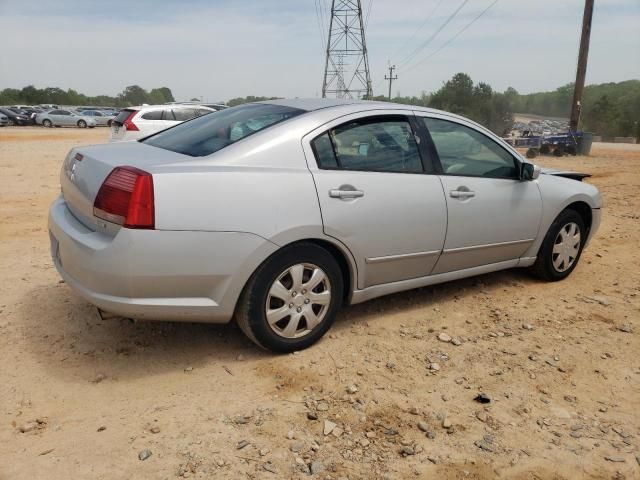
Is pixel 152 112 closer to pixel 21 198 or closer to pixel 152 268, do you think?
pixel 21 198

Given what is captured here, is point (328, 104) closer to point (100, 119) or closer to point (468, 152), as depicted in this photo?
point (468, 152)

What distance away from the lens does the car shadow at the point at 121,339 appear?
3076 millimetres

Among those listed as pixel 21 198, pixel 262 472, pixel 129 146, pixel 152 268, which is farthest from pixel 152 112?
pixel 262 472

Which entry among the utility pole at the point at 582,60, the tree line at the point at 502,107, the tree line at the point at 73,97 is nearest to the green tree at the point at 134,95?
the tree line at the point at 73,97

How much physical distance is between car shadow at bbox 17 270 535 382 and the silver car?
1.13 feet

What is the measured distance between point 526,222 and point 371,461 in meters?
2.59

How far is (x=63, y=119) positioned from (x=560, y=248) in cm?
3994

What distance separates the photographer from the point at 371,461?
7.70ft

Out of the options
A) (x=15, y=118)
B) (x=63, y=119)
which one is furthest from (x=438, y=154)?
(x=15, y=118)

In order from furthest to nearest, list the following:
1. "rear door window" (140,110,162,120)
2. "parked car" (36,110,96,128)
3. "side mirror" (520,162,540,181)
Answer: "parked car" (36,110,96,128)
"rear door window" (140,110,162,120)
"side mirror" (520,162,540,181)

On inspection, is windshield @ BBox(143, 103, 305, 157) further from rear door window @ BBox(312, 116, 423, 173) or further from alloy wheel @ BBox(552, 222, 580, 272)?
alloy wheel @ BBox(552, 222, 580, 272)

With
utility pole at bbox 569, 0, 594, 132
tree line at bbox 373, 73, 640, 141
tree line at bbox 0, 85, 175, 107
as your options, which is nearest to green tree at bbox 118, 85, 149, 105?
tree line at bbox 0, 85, 175, 107

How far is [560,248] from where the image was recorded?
4613mm

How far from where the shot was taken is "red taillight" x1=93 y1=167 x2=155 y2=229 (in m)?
2.63
